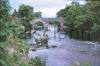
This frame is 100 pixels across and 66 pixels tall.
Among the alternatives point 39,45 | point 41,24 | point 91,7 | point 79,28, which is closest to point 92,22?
point 91,7

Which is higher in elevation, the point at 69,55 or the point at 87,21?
the point at 87,21

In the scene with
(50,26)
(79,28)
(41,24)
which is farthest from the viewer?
(50,26)

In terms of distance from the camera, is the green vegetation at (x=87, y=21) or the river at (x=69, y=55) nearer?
the river at (x=69, y=55)

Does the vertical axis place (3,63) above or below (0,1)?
below

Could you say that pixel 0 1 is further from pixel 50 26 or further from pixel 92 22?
pixel 50 26

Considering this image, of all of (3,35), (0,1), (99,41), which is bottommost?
(99,41)

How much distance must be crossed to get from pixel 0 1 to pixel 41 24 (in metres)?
75.6

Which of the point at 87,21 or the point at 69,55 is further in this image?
the point at 87,21

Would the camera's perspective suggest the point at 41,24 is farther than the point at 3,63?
Yes

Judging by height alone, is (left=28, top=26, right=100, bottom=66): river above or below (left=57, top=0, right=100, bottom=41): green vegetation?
below

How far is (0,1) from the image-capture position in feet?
30.0

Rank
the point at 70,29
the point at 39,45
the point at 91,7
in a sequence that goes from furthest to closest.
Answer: the point at 70,29, the point at 91,7, the point at 39,45

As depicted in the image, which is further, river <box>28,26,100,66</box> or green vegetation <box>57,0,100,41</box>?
green vegetation <box>57,0,100,41</box>

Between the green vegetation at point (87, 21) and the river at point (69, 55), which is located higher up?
the green vegetation at point (87, 21)
